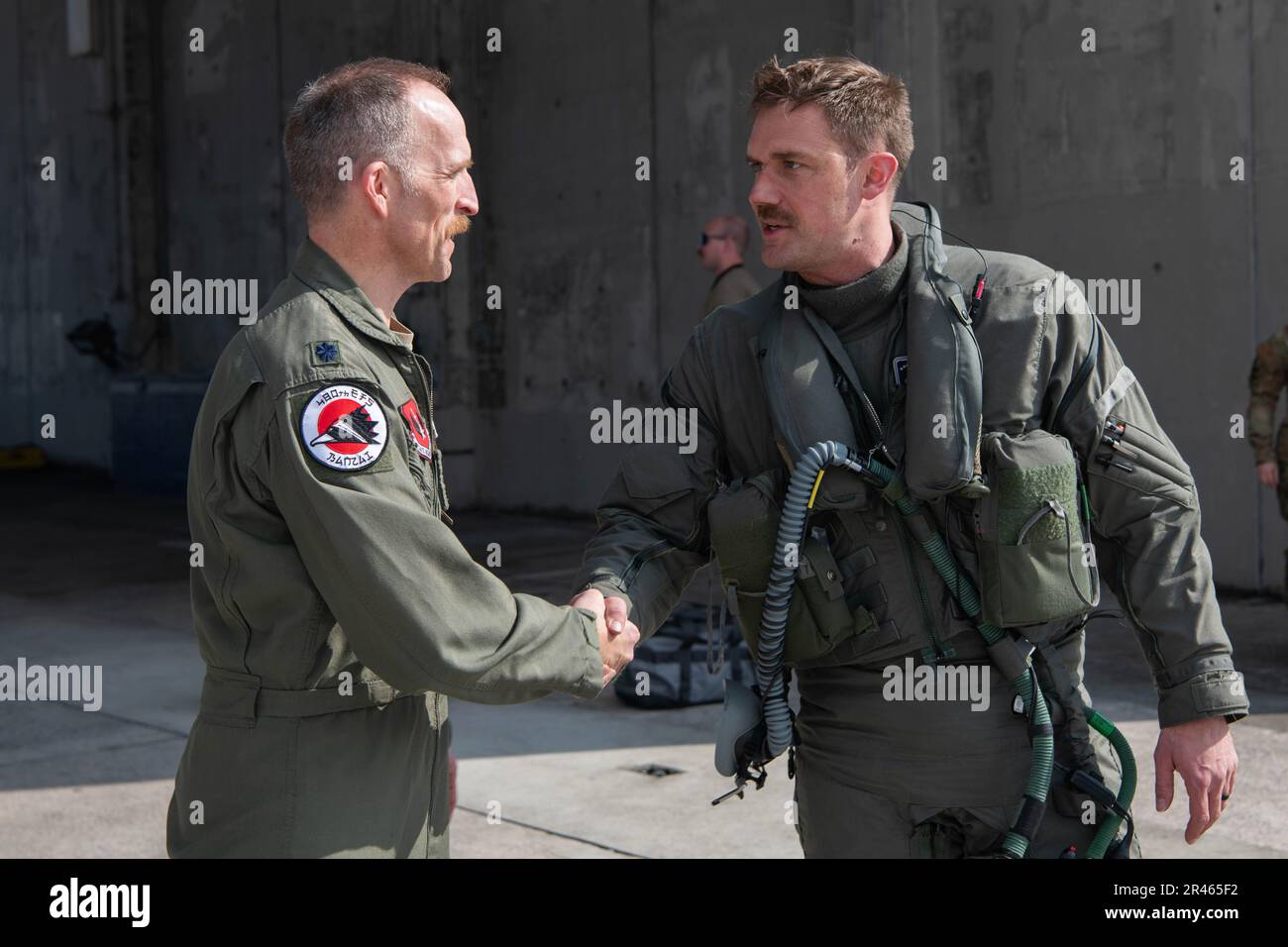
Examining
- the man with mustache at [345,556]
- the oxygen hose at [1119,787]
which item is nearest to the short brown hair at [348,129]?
the man with mustache at [345,556]

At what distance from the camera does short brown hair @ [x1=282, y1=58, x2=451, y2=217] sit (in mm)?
2490

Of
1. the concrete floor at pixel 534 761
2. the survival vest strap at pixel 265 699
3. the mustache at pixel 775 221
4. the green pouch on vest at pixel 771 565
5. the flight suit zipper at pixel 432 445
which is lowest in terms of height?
the concrete floor at pixel 534 761

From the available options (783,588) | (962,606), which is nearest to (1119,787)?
(962,606)

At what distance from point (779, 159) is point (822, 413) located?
1.60 feet

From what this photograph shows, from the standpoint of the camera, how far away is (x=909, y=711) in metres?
2.81

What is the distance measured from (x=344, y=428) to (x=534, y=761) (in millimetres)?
3885

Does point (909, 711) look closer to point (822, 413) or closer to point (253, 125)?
point (822, 413)

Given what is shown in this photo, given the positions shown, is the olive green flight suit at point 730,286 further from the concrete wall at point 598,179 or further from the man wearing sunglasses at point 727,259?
the concrete wall at point 598,179

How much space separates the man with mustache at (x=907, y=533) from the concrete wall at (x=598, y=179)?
6428 mm

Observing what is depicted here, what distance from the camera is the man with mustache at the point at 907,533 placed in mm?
2750

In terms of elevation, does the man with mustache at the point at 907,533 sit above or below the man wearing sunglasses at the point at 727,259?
below

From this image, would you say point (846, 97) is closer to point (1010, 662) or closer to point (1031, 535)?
point (1031, 535)

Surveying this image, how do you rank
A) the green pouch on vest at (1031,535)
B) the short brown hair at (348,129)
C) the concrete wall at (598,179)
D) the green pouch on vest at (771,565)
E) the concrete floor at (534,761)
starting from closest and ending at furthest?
the short brown hair at (348,129) → the green pouch on vest at (1031,535) → the green pouch on vest at (771,565) → the concrete floor at (534,761) → the concrete wall at (598,179)

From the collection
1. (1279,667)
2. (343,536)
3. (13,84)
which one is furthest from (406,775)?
(13,84)
